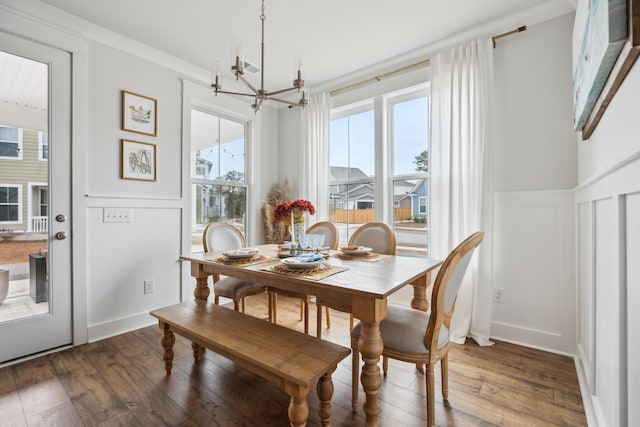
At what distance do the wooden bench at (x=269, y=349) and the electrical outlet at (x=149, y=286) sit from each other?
3.38ft

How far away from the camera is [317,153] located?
357 centimetres

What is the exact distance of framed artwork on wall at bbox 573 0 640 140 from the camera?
2.55ft

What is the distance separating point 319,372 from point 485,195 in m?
1.97

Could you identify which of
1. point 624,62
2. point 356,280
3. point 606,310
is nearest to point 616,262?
point 606,310

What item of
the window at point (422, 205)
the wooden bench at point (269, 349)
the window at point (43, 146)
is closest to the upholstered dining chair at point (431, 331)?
the wooden bench at point (269, 349)

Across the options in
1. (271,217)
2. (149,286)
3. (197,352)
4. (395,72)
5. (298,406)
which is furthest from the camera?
(271,217)

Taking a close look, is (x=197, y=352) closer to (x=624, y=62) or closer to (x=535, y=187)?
(x=624, y=62)

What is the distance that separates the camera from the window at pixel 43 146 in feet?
7.10

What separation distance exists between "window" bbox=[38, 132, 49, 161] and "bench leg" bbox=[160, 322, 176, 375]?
160 cm

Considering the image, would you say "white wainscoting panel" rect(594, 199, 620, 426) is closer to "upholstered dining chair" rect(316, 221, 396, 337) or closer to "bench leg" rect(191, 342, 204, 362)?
"upholstered dining chair" rect(316, 221, 396, 337)

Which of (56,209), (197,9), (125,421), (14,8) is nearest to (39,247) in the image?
(56,209)

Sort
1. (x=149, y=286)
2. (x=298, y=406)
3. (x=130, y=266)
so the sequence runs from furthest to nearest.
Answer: (x=149, y=286), (x=130, y=266), (x=298, y=406)

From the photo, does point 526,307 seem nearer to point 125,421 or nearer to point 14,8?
point 125,421

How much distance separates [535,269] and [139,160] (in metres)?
3.53
